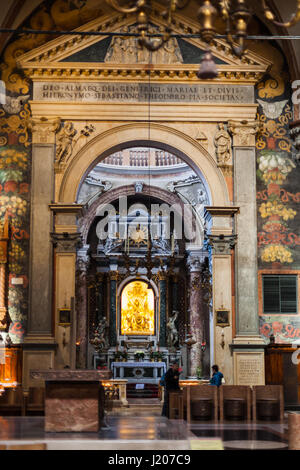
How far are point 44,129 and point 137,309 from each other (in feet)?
37.1

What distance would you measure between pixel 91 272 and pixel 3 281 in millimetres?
11009

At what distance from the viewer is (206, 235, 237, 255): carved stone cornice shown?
641 inches

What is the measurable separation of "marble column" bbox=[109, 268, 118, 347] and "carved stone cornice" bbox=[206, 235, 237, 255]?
1034 centimetres

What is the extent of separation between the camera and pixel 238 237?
53.8 feet

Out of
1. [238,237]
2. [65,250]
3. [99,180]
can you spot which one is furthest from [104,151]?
[99,180]

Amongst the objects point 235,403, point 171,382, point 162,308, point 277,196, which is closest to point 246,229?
point 277,196

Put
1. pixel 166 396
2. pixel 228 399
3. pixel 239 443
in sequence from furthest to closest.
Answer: pixel 166 396
pixel 228 399
pixel 239 443

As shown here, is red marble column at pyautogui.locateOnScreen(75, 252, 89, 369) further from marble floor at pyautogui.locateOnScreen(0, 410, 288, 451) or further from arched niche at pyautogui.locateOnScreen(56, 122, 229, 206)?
marble floor at pyautogui.locateOnScreen(0, 410, 288, 451)

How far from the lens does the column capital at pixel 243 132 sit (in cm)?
1675

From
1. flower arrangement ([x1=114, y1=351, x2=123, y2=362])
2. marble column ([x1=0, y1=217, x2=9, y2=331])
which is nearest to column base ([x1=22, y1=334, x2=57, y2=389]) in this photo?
marble column ([x1=0, y1=217, x2=9, y2=331])

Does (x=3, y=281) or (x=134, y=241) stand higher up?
(x=134, y=241)

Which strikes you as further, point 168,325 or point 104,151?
point 168,325

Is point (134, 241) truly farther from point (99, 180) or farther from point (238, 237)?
point (238, 237)

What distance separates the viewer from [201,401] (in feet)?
40.5
